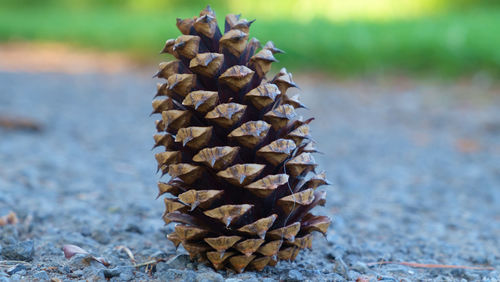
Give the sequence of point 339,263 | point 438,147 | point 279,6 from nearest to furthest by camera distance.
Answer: point 339,263, point 438,147, point 279,6

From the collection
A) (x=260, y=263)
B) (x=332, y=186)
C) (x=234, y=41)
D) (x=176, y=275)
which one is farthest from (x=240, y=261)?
(x=332, y=186)

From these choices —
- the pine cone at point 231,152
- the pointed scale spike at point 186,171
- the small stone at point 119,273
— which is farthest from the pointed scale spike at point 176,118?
the small stone at point 119,273

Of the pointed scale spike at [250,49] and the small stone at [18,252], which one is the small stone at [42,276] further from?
the pointed scale spike at [250,49]

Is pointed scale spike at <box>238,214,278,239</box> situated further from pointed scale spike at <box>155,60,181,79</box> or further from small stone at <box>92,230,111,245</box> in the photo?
small stone at <box>92,230,111,245</box>

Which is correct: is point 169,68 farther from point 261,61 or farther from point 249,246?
point 249,246

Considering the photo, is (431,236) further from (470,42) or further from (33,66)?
(33,66)

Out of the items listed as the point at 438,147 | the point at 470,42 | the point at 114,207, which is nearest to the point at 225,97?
the point at 114,207

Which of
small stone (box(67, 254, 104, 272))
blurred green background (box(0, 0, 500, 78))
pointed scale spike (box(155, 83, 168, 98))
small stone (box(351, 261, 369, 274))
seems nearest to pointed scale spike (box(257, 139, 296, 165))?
pointed scale spike (box(155, 83, 168, 98))
